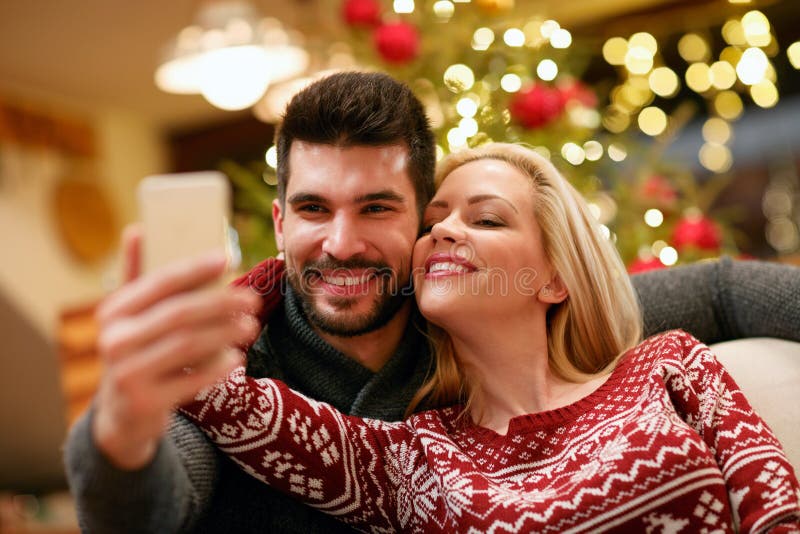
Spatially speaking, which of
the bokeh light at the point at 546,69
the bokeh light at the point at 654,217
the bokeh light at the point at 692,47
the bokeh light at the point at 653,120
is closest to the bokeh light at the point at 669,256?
the bokeh light at the point at 654,217

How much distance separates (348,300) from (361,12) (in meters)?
0.95

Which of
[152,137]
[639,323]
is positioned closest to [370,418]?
[639,323]

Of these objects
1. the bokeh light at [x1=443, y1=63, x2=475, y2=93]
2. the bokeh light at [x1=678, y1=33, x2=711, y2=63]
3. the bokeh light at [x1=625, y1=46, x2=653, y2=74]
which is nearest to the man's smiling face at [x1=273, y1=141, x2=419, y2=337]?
the bokeh light at [x1=443, y1=63, x2=475, y2=93]

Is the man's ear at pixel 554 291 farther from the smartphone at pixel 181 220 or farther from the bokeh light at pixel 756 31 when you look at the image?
the bokeh light at pixel 756 31

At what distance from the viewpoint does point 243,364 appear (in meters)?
1.28

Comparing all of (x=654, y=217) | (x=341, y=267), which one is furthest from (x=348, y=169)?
(x=654, y=217)

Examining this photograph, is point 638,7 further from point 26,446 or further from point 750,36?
→ point 26,446

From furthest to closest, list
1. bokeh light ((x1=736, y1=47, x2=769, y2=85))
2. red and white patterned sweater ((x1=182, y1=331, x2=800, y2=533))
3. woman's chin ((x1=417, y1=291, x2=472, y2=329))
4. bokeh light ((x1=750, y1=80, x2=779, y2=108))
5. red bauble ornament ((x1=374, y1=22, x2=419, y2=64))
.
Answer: bokeh light ((x1=750, y1=80, x2=779, y2=108)), bokeh light ((x1=736, y1=47, x2=769, y2=85)), red bauble ornament ((x1=374, y1=22, x2=419, y2=64)), woman's chin ((x1=417, y1=291, x2=472, y2=329)), red and white patterned sweater ((x1=182, y1=331, x2=800, y2=533))

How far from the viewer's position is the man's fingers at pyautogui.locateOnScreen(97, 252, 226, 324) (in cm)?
74

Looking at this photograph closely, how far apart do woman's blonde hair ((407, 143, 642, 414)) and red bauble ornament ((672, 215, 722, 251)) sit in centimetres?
61

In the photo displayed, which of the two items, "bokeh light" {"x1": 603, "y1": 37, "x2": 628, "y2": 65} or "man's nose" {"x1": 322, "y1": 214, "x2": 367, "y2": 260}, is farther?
"bokeh light" {"x1": 603, "y1": 37, "x2": 628, "y2": 65}

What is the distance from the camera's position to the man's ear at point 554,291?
55.2 inches

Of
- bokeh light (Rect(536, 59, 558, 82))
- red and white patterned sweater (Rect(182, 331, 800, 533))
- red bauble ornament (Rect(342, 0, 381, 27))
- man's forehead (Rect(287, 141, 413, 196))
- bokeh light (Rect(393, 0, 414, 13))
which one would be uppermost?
bokeh light (Rect(393, 0, 414, 13))

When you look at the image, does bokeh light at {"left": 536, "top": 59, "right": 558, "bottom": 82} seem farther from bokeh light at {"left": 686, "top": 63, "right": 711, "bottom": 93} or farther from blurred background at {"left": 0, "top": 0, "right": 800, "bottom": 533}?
bokeh light at {"left": 686, "top": 63, "right": 711, "bottom": 93}
